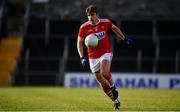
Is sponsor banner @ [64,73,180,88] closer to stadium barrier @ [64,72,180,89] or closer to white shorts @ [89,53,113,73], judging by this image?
stadium barrier @ [64,72,180,89]

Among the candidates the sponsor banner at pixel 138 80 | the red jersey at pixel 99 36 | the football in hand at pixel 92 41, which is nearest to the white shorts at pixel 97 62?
the red jersey at pixel 99 36

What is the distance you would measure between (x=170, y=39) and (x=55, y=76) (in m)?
7.28

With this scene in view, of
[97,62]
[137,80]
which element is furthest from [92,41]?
[137,80]

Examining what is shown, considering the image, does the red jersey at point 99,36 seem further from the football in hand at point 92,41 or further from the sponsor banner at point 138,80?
the sponsor banner at point 138,80

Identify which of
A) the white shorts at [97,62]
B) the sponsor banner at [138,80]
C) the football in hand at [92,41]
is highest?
the football in hand at [92,41]

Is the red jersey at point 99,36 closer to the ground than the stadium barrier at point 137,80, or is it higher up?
higher up

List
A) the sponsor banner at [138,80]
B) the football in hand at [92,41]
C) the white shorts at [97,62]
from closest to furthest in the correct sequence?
the football in hand at [92,41], the white shorts at [97,62], the sponsor banner at [138,80]

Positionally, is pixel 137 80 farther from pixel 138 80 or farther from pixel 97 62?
pixel 97 62

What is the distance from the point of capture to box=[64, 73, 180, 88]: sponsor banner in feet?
117

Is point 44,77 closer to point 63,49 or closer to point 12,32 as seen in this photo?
point 63,49

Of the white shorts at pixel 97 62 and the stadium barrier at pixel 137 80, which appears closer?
the white shorts at pixel 97 62

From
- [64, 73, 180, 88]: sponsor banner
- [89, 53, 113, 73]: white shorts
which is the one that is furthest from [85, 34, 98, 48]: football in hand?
[64, 73, 180, 88]: sponsor banner

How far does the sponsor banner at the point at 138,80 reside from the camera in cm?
3559

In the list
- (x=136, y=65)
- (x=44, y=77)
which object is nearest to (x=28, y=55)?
(x=44, y=77)
